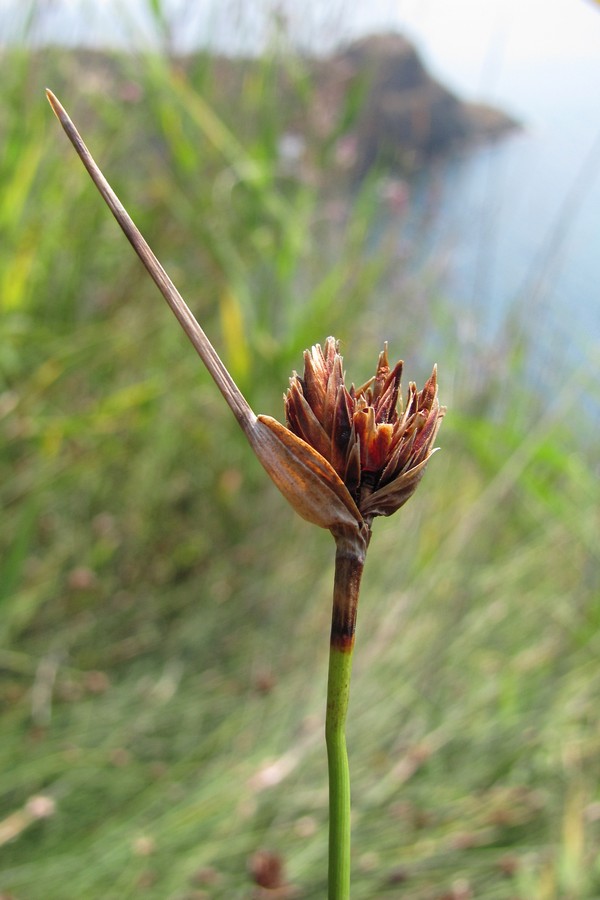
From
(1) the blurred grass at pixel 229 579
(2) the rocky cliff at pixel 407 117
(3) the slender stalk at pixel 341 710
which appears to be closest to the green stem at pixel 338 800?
(3) the slender stalk at pixel 341 710

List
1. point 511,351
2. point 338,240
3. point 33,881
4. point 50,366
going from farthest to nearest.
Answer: point 338,240, point 511,351, point 50,366, point 33,881

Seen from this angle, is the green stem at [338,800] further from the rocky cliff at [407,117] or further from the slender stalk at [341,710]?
the rocky cliff at [407,117]

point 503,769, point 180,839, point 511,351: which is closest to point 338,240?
point 511,351

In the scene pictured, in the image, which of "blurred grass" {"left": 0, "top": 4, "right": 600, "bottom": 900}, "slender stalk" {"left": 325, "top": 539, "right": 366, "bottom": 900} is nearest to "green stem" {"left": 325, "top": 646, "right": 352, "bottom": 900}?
"slender stalk" {"left": 325, "top": 539, "right": 366, "bottom": 900}

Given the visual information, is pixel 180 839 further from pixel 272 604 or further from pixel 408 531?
pixel 408 531

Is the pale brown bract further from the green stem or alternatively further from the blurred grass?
the blurred grass

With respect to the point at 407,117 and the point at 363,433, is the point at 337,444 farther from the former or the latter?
the point at 407,117

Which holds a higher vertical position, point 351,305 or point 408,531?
point 351,305
